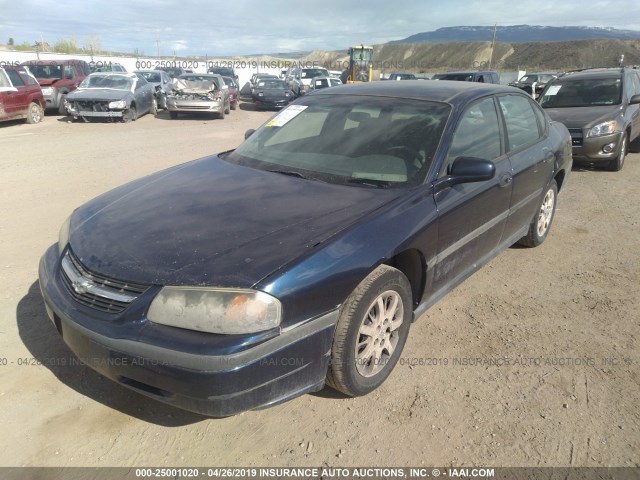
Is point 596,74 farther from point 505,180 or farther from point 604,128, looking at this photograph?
point 505,180

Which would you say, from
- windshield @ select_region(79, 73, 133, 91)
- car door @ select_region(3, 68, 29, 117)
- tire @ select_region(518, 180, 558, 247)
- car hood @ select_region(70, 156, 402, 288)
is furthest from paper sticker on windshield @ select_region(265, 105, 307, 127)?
windshield @ select_region(79, 73, 133, 91)

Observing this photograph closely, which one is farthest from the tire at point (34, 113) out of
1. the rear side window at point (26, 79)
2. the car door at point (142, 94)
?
the car door at point (142, 94)

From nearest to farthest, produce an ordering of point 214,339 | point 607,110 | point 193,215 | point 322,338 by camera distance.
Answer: point 214,339 < point 322,338 < point 193,215 < point 607,110

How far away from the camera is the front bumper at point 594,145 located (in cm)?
791

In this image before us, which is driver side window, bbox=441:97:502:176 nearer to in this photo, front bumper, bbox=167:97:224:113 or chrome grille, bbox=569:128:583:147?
chrome grille, bbox=569:128:583:147

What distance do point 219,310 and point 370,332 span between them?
0.90 metres

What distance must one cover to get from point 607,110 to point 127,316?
28.8ft

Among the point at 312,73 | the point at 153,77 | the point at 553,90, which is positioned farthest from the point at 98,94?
the point at 312,73

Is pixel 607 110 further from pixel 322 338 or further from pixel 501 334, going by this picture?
pixel 322 338

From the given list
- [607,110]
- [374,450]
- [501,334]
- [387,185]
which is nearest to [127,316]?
[374,450]

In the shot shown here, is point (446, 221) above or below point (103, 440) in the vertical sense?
above

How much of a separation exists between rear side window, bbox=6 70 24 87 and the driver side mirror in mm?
13988

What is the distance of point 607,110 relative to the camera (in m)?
8.23

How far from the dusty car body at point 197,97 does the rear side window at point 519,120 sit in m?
13.5
